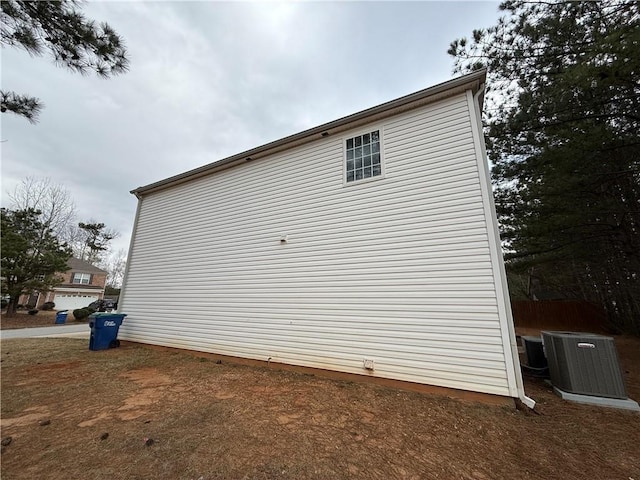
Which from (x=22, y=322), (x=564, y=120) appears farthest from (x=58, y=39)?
(x=22, y=322)

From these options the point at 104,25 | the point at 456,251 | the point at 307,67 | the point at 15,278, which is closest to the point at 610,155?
the point at 456,251

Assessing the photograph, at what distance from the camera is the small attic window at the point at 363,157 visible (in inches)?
206

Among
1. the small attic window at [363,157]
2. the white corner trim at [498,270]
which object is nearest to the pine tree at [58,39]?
the small attic window at [363,157]

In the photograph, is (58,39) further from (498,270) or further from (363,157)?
(498,270)

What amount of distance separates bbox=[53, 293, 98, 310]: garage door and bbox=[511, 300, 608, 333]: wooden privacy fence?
119 feet

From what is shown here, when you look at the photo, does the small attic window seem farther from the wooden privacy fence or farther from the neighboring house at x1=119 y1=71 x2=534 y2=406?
the wooden privacy fence

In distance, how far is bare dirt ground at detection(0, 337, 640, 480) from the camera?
2.25m

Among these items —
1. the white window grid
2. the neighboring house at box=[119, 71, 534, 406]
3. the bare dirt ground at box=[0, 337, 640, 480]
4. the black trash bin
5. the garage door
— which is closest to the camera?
the bare dirt ground at box=[0, 337, 640, 480]

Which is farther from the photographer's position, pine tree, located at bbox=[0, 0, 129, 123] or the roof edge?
the roof edge

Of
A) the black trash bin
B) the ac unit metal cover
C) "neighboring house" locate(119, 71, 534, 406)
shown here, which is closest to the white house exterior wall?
"neighboring house" locate(119, 71, 534, 406)

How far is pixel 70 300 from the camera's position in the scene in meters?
24.2

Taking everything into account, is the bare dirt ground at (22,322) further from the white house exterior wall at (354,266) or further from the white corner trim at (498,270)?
the white corner trim at (498,270)

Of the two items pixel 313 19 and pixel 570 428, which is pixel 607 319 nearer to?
pixel 570 428

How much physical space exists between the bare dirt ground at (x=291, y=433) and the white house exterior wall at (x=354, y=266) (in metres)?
0.64
